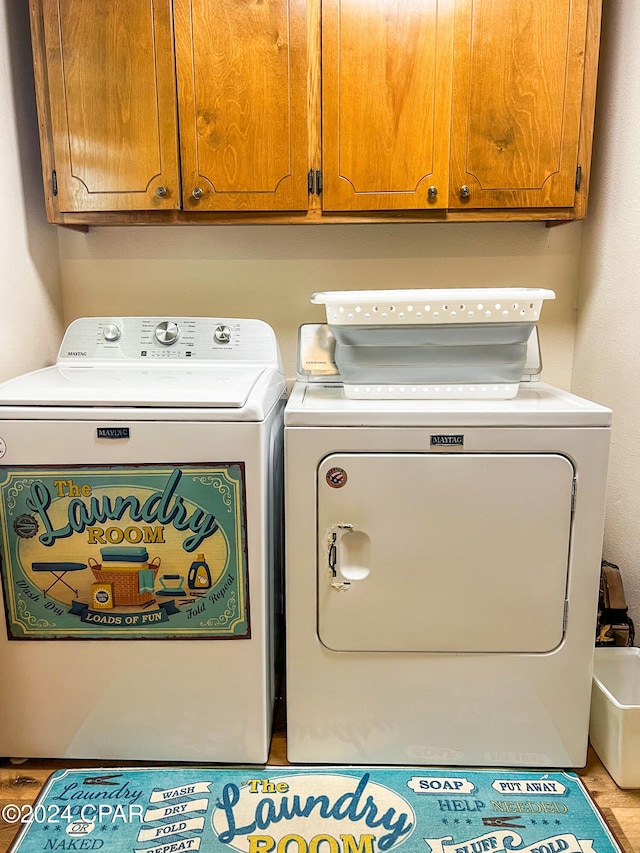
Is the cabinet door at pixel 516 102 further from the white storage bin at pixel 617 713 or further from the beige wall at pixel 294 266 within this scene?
the white storage bin at pixel 617 713

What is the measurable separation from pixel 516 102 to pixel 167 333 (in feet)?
4.04

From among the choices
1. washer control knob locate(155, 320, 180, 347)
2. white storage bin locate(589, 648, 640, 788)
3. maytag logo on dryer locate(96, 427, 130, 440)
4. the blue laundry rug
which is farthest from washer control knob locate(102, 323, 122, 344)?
white storage bin locate(589, 648, 640, 788)

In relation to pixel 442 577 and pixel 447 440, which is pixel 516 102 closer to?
pixel 447 440

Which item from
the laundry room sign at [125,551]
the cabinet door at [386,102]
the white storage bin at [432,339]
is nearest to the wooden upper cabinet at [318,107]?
the cabinet door at [386,102]

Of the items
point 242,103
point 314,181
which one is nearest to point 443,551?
point 314,181

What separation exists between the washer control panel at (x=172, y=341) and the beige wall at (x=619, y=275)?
1059mm

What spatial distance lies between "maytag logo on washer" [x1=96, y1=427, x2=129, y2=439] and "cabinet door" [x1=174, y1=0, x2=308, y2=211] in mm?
756

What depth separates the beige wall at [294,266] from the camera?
7.04 ft

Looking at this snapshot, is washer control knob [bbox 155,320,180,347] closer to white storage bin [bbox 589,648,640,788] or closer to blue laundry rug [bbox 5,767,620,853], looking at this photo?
blue laundry rug [bbox 5,767,620,853]

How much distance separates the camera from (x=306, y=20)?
1.72m

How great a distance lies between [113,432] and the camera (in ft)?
4.87

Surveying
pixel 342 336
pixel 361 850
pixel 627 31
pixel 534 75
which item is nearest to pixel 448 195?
pixel 534 75

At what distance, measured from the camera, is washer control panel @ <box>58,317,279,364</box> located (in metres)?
1.94

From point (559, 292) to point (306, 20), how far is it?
119 cm
